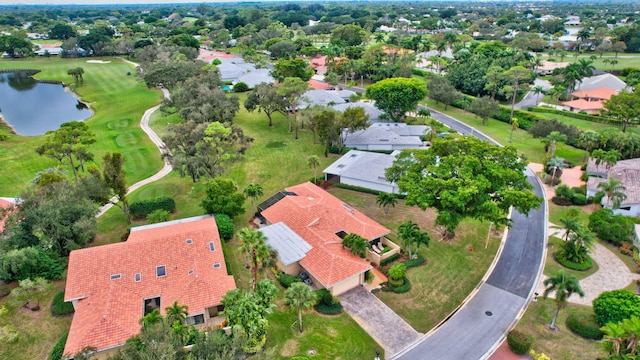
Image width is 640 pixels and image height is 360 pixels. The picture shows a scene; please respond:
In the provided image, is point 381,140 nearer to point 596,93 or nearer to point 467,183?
point 467,183

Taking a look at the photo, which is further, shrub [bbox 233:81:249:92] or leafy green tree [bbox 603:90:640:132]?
shrub [bbox 233:81:249:92]

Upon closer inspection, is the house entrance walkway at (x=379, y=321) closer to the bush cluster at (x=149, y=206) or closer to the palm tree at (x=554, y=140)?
the bush cluster at (x=149, y=206)

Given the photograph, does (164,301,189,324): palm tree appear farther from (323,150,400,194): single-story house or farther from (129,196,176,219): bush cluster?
(323,150,400,194): single-story house

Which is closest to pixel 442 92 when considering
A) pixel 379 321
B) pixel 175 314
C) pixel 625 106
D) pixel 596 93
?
pixel 625 106

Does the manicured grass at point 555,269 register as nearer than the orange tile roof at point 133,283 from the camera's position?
No

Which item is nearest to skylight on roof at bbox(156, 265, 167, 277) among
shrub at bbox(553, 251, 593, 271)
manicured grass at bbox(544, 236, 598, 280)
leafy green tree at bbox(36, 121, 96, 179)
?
leafy green tree at bbox(36, 121, 96, 179)

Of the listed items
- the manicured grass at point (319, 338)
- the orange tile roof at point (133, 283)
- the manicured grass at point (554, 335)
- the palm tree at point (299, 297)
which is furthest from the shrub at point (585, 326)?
the orange tile roof at point (133, 283)

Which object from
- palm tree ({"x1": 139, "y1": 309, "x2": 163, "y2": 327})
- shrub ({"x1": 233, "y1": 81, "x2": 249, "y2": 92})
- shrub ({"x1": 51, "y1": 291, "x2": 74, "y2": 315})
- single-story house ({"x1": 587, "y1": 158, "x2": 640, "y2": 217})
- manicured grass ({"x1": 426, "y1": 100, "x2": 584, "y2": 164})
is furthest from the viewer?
shrub ({"x1": 233, "y1": 81, "x2": 249, "y2": 92})

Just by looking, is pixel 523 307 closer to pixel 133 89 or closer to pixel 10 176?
pixel 10 176
